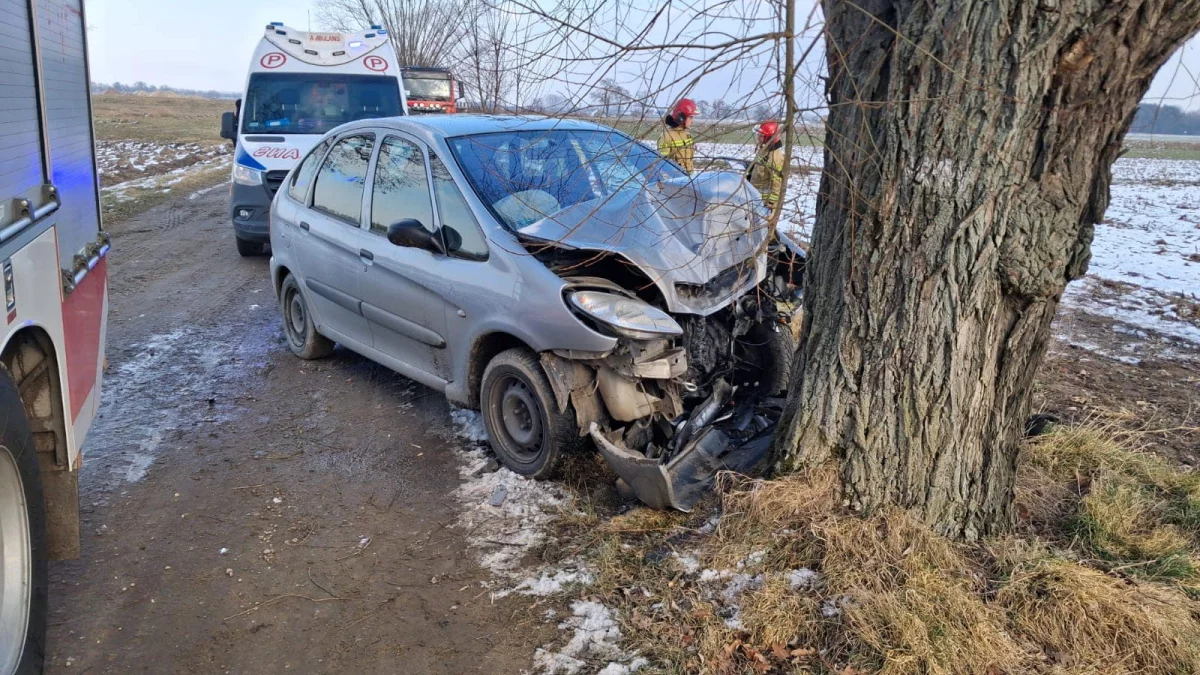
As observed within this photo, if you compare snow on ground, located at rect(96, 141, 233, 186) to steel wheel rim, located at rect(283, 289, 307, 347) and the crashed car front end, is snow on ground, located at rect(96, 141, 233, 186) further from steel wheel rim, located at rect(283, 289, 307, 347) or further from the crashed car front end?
the crashed car front end

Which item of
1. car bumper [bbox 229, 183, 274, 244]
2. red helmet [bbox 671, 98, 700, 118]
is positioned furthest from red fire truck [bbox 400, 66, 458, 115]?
red helmet [bbox 671, 98, 700, 118]

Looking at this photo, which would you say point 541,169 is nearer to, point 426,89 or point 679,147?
point 679,147

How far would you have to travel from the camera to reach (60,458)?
3053 mm

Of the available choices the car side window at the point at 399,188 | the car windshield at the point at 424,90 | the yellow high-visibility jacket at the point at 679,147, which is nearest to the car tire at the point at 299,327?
the car side window at the point at 399,188

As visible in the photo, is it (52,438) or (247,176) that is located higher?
(247,176)

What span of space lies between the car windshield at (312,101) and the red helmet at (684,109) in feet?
27.6

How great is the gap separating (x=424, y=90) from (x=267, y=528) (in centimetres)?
2026

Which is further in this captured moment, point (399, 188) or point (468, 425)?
point (468, 425)

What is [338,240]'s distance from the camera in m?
5.52

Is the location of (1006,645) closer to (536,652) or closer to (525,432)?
(536,652)

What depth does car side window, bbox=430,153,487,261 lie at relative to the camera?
14.9 feet

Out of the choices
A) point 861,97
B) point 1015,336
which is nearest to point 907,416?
point 1015,336

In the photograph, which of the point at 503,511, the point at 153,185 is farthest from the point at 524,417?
the point at 153,185

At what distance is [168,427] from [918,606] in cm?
445
